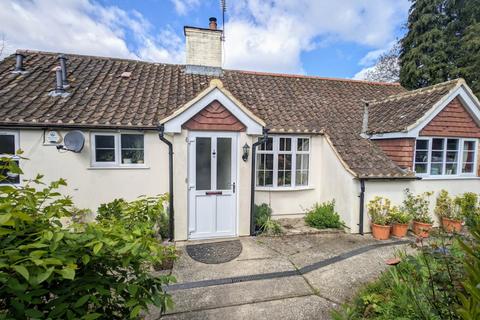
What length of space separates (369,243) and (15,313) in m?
7.84

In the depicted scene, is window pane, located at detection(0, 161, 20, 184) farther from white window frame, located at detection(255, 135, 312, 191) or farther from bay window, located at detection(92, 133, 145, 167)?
white window frame, located at detection(255, 135, 312, 191)

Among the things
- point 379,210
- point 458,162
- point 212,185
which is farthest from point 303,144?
point 458,162

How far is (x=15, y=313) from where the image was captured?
1583 millimetres

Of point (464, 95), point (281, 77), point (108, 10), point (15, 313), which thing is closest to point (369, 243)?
point (464, 95)

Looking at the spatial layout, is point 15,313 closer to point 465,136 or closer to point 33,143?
point 33,143

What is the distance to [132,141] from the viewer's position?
7.75 m

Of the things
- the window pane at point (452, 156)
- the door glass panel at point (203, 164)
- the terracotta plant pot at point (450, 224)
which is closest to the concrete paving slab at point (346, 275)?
the door glass panel at point (203, 164)

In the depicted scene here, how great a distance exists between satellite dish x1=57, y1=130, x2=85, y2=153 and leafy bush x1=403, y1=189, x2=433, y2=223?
33.8 ft

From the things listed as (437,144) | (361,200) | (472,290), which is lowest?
(361,200)

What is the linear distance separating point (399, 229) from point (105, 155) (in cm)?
950

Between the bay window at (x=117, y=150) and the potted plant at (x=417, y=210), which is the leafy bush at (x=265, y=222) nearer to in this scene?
the bay window at (x=117, y=150)

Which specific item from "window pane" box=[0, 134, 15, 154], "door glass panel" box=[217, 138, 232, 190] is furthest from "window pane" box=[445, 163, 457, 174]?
"window pane" box=[0, 134, 15, 154]

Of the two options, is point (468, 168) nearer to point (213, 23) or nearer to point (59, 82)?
point (213, 23)

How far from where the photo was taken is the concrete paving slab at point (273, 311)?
4.04 metres
